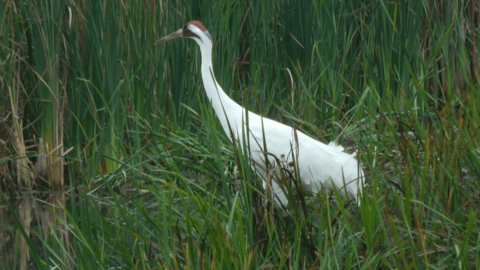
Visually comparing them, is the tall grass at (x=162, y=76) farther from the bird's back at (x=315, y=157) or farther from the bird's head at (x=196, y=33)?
the bird's head at (x=196, y=33)

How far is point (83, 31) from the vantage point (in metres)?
5.02

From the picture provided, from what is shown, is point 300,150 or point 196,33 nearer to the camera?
point 300,150

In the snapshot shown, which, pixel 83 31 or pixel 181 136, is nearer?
pixel 181 136

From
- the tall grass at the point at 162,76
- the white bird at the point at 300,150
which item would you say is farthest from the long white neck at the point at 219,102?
the tall grass at the point at 162,76

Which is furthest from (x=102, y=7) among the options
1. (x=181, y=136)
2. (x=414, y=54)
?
(x=414, y=54)

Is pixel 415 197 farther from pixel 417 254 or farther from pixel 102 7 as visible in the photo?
pixel 102 7

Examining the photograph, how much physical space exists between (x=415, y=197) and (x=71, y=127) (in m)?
3.09

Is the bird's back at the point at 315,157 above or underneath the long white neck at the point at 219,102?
underneath

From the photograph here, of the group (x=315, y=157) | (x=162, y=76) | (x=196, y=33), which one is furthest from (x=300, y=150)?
(x=162, y=76)

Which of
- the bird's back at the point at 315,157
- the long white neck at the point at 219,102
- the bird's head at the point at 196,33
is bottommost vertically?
the bird's back at the point at 315,157

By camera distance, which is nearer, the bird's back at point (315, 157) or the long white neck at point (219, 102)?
the bird's back at point (315, 157)

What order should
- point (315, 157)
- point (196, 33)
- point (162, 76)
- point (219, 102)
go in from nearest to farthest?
point (315, 157)
point (219, 102)
point (196, 33)
point (162, 76)

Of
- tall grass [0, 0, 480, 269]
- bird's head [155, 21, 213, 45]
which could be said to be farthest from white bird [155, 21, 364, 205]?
tall grass [0, 0, 480, 269]

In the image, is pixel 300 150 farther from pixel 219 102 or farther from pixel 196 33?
pixel 196 33
